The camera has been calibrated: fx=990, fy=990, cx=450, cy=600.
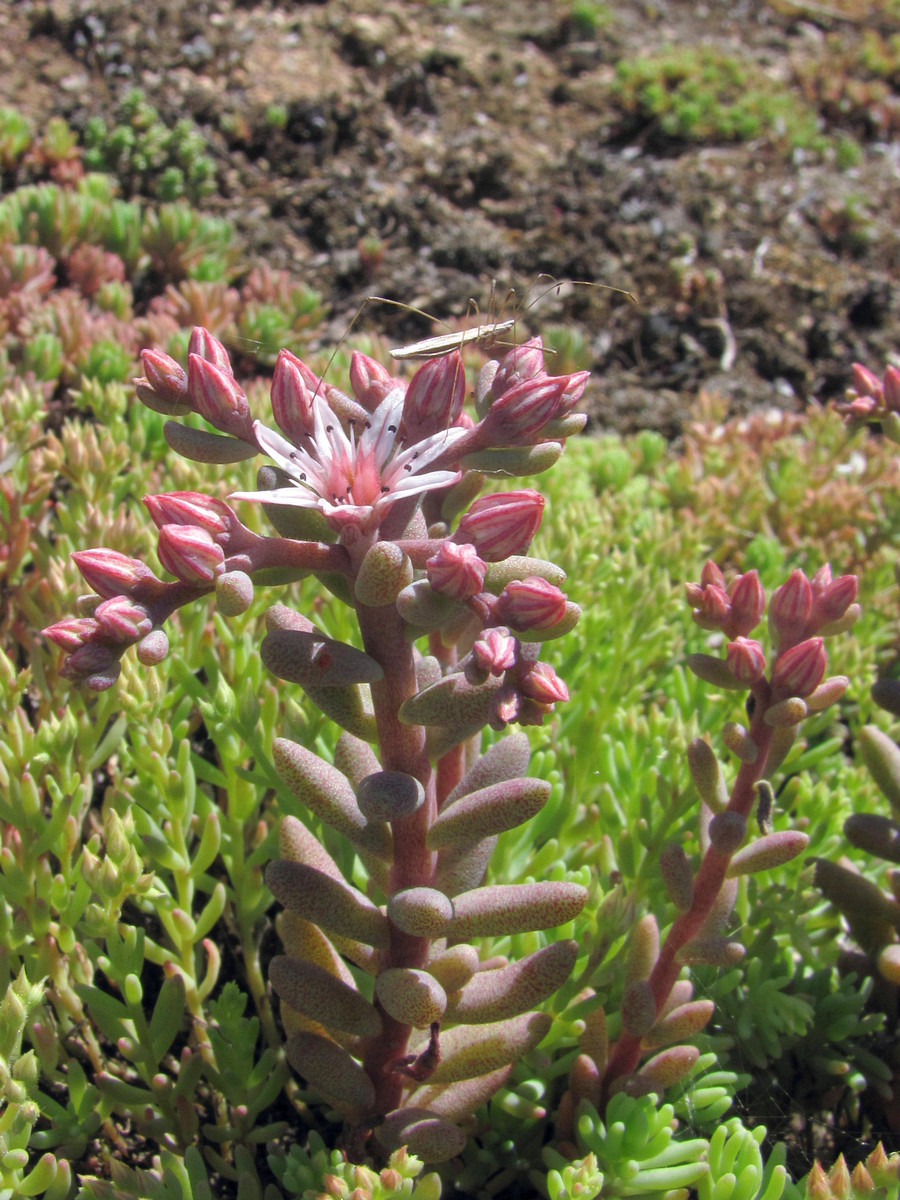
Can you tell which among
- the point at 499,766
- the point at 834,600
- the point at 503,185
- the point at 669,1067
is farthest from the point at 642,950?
the point at 503,185

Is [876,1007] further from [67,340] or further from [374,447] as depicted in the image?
[67,340]

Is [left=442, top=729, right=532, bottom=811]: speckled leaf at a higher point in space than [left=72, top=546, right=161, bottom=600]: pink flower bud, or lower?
lower

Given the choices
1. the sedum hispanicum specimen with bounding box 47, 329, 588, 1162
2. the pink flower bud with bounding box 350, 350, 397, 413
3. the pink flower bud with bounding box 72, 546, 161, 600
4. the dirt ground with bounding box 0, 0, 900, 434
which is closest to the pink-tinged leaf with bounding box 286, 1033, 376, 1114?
the sedum hispanicum specimen with bounding box 47, 329, 588, 1162

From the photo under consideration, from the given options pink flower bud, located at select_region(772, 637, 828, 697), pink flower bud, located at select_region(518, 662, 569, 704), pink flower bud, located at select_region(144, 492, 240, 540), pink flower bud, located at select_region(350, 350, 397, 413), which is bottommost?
pink flower bud, located at select_region(772, 637, 828, 697)

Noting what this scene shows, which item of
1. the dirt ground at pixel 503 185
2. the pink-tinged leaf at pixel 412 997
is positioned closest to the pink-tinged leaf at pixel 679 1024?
the pink-tinged leaf at pixel 412 997

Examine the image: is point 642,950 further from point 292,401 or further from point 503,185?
point 503,185

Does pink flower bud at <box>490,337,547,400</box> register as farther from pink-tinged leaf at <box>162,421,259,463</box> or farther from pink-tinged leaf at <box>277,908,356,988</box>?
pink-tinged leaf at <box>277,908,356,988</box>

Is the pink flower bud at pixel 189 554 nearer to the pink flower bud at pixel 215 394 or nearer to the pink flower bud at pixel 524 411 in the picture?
the pink flower bud at pixel 215 394
